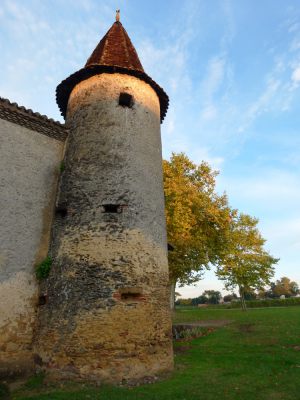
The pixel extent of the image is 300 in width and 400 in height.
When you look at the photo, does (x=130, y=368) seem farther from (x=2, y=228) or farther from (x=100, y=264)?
(x=2, y=228)

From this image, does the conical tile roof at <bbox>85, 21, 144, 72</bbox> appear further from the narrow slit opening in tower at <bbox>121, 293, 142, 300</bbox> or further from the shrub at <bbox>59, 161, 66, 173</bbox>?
the narrow slit opening in tower at <bbox>121, 293, 142, 300</bbox>

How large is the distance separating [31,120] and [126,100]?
10.8 ft

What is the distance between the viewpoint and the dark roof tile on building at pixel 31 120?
9.55m

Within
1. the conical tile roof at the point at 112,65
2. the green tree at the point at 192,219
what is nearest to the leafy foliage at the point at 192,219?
the green tree at the point at 192,219

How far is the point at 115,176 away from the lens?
9688 millimetres

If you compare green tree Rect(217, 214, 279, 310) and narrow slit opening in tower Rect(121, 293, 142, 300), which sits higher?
green tree Rect(217, 214, 279, 310)

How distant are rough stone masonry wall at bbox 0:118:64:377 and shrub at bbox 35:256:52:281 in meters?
0.15

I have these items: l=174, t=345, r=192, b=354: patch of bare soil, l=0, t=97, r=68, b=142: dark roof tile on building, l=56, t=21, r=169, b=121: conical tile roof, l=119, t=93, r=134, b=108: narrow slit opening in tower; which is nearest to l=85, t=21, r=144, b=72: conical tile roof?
l=56, t=21, r=169, b=121: conical tile roof

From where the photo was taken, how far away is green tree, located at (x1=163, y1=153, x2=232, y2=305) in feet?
59.7

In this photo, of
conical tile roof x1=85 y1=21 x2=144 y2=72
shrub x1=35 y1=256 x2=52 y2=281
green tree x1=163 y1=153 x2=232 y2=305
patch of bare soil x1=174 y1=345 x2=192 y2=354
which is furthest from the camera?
green tree x1=163 y1=153 x2=232 y2=305

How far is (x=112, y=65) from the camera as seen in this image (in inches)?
437

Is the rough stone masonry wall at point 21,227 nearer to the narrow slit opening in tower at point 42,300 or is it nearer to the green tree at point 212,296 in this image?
the narrow slit opening in tower at point 42,300

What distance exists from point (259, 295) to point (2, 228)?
89.2m

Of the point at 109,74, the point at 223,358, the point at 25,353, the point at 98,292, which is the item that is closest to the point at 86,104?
the point at 109,74
